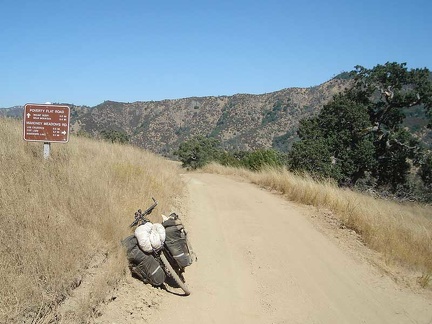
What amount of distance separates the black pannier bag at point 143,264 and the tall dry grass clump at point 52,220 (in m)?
0.13

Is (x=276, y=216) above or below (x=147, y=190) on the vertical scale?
below

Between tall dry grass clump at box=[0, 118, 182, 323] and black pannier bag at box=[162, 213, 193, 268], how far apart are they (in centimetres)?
66

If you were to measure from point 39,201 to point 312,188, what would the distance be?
346 inches

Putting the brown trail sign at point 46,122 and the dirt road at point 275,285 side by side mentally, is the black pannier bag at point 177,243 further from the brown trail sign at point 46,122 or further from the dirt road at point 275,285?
the brown trail sign at point 46,122

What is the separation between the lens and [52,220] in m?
4.70

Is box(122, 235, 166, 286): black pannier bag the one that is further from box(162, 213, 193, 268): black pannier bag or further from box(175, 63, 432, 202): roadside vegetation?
box(175, 63, 432, 202): roadside vegetation

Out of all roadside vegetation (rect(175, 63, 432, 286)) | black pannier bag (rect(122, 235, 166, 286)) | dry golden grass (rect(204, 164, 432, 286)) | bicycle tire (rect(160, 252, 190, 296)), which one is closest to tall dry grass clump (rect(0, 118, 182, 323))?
black pannier bag (rect(122, 235, 166, 286))

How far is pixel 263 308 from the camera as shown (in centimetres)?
520

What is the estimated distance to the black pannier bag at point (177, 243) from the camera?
214 inches

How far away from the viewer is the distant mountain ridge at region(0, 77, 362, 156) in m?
86.3

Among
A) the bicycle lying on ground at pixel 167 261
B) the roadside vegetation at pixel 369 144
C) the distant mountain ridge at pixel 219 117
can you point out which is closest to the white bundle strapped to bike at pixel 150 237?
the bicycle lying on ground at pixel 167 261

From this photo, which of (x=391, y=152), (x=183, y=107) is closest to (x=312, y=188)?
(x=391, y=152)

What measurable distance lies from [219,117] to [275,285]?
9801 centimetres

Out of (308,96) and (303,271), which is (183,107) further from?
(303,271)
